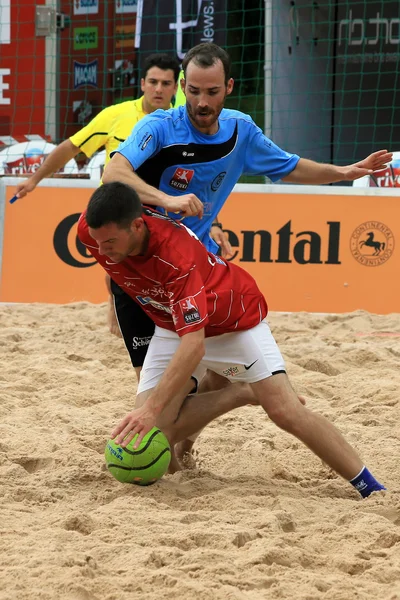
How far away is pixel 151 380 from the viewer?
373cm

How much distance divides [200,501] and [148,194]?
3.79 feet

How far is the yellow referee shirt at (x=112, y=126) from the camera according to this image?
6.23 metres

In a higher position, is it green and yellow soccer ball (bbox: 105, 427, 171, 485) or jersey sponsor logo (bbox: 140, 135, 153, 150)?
jersey sponsor logo (bbox: 140, 135, 153, 150)

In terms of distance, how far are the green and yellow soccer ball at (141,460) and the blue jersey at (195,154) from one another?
1.01m

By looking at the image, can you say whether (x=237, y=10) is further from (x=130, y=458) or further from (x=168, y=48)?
(x=130, y=458)

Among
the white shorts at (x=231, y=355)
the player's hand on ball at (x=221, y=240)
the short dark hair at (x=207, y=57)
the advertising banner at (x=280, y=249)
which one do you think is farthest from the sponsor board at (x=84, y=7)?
the white shorts at (x=231, y=355)

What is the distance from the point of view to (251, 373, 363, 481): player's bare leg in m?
3.49

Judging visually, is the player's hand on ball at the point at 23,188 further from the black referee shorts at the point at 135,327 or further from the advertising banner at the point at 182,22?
the advertising banner at the point at 182,22

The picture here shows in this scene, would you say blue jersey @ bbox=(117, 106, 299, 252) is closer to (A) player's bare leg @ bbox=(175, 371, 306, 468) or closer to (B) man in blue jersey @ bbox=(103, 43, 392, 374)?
(B) man in blue jersey @ bbox=(103, 43, 392, 374)

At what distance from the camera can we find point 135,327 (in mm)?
3947

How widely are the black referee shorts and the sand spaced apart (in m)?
0.47

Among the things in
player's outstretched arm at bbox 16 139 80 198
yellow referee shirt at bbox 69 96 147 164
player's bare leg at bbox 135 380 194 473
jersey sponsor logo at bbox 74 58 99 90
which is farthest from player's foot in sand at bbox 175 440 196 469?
jersey sponsor logo at bbox 74 58 99 90

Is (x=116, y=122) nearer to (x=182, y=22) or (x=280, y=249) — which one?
(x=280, y=249)

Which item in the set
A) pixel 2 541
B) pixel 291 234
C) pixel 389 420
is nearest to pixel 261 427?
pixel 389 420
